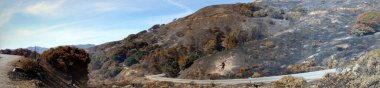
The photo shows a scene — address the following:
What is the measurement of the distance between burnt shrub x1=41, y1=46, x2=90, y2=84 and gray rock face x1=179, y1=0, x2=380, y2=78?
825 inches

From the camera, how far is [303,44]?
6091cm

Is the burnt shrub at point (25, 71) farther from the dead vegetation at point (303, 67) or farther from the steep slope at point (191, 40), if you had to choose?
the steep slope at point (191, 40)

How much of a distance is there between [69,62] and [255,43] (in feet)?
103

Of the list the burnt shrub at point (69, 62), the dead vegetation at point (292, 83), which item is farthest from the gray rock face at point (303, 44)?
the burnt shrub at point (69, 62)

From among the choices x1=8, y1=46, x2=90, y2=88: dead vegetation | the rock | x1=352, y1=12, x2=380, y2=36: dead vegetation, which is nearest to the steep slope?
x1=352, y1=12, x2=380, y2=36: dead vegetation

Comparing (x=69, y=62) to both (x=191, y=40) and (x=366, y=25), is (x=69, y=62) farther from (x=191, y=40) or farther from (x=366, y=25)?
(x=191, y=40)

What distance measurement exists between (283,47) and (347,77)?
38290 millimetres

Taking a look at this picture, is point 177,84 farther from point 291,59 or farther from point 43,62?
point 43,62

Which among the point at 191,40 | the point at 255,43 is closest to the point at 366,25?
the point at 255,43

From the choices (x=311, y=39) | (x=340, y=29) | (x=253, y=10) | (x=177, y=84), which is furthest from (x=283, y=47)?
(x=253, y=10)

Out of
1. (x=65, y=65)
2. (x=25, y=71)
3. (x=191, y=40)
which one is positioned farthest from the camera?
(x=191, y=40)

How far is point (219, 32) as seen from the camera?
84.8 meters

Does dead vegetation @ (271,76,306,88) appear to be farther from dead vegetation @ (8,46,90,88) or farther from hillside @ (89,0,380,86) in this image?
dead vegetation @ (8,46,90,88)

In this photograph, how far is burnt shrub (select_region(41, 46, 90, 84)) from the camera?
139ft
